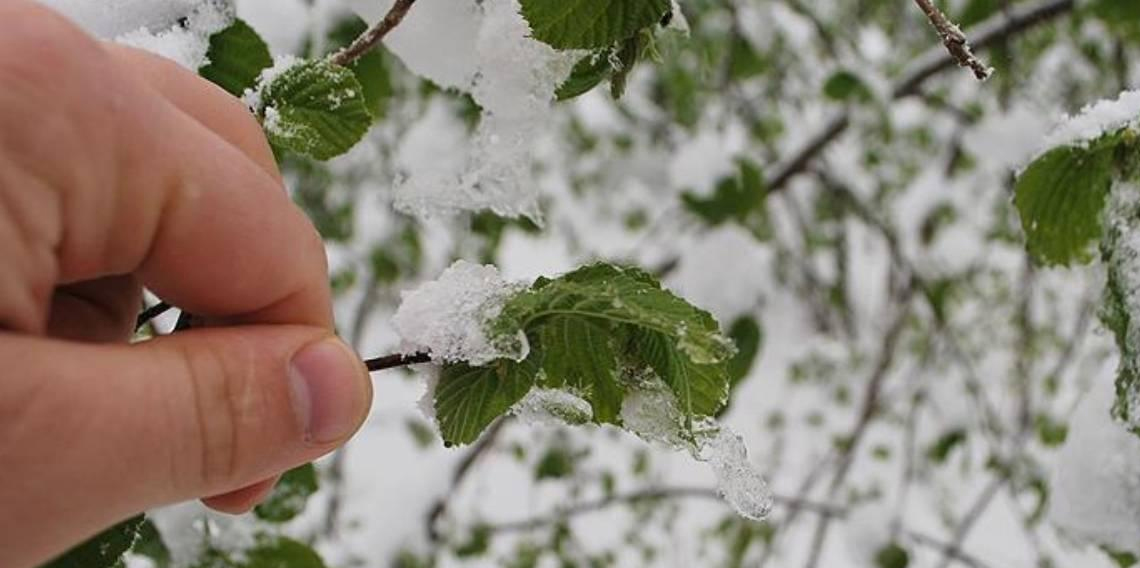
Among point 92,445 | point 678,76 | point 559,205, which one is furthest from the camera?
point 559,205

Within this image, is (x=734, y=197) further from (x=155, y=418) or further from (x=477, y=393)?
(x=155, y=418)

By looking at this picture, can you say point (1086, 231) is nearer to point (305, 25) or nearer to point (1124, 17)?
point (1124, 17)

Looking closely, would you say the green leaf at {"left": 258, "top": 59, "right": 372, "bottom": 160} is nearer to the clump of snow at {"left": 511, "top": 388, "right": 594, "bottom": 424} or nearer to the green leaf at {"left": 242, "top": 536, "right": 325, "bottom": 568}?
the clump of snow at {"left": 511, "top": 388, "right": 594, "bottom": 424}

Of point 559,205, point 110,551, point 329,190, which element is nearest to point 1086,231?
point 110,551

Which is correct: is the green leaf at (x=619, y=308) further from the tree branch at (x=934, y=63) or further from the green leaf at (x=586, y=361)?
the tree branch at (x=934, y=63)

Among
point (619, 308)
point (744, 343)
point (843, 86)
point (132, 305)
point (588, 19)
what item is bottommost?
point (132, 305)

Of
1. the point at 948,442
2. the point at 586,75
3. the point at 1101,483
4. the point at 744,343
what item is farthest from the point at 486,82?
the point at 948,442
